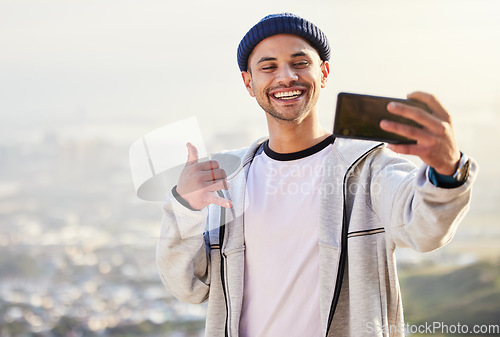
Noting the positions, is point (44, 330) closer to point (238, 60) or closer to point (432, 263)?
point (432, 263)

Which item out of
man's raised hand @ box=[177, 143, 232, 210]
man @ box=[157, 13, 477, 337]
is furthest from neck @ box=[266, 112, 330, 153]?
man's raised hand @ box=[177, 143, 232, 210]

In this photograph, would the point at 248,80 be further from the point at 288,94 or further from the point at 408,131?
the point at 408,131

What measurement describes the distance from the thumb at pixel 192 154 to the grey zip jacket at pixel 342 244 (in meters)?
0.16

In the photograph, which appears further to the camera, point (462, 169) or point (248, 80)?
point (248, 80)

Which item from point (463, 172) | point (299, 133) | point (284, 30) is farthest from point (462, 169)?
point (284, 30)

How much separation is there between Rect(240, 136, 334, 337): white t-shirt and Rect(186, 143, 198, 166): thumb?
32 cm

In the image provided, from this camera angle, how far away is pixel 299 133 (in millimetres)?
1933

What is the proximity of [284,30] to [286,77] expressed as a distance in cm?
21

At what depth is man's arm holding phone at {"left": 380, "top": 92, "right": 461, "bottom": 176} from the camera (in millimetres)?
1084

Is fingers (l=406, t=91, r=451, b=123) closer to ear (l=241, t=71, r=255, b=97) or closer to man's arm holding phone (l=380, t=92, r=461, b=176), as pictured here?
man's arm holding phone (l=380, t=92, r=461, b=176)

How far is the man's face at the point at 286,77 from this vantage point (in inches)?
73.1

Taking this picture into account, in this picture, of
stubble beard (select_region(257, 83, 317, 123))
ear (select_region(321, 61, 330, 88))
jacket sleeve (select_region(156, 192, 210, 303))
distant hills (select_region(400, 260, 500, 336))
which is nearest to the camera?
jacket sleeve (select_region(156, 192, 210, 303))

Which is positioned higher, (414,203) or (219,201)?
(219,201)

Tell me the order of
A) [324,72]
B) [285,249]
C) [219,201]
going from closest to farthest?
[219,201]
[285,249]
[324,72]
